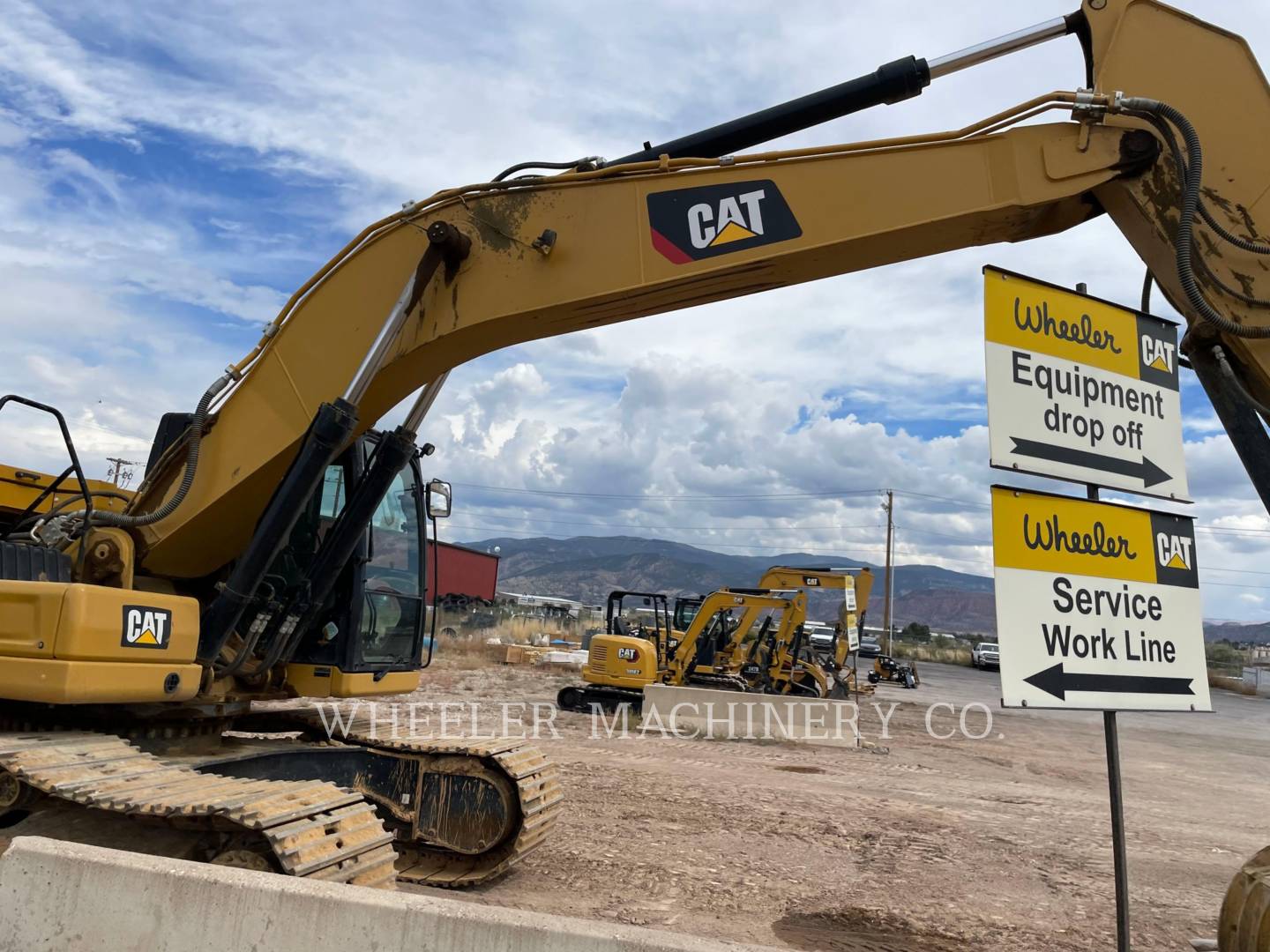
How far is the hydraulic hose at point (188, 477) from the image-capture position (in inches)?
208

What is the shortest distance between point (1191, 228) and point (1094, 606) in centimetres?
144

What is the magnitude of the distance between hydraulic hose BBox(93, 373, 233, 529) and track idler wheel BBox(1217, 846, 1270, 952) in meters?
5.13

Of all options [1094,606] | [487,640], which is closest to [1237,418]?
[1094,606]

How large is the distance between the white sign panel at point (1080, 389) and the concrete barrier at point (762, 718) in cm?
1047

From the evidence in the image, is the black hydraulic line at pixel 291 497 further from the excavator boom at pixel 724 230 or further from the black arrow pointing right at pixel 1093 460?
the black arrow pointing right at pixel 1093 460

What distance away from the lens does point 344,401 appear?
16.3 feet

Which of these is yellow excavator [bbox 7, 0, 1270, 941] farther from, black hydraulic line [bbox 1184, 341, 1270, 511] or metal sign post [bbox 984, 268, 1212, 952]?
metal sign post [bbox 984, 268, 1212, 952]

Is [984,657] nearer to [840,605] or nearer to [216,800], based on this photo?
[840,605]

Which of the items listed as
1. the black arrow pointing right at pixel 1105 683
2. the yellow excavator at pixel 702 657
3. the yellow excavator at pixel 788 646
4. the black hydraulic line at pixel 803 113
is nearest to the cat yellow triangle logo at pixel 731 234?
the black hydraulic line at pixel 803 113

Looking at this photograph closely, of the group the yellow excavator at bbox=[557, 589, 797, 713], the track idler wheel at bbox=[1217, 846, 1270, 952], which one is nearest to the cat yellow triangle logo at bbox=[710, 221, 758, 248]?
the track idler wheel at bbox=[1217, 846, 1270, 952]

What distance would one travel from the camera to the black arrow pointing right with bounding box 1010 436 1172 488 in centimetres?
358

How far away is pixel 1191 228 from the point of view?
3.46 m

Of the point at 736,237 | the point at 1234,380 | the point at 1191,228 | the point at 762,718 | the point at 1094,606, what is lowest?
the point at 762,718

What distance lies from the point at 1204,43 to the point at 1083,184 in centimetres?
65
